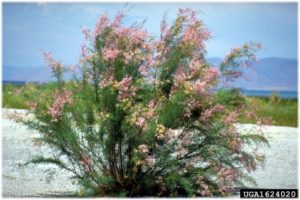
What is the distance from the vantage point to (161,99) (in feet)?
24.5

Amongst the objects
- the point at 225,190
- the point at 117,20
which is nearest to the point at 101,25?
the point at 117,20

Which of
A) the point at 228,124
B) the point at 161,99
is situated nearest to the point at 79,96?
the point at 161,99

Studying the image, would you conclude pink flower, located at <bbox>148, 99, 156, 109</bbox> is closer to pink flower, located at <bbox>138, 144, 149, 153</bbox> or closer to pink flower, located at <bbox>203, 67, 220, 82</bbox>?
pink flower, located at <bbox>138, 144, 149, 153</bbox>

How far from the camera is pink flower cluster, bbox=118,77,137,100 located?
23.9ft

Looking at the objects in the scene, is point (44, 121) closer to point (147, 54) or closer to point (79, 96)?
point (79, 96)

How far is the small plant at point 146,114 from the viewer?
7.42m

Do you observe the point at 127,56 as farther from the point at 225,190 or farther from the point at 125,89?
the point at 225,190

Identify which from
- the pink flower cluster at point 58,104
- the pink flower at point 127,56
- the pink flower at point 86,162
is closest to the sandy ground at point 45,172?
the pink flower at point 86,162

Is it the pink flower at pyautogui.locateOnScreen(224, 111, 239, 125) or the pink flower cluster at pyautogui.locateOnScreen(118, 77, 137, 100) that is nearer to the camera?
the pink flower cluster at pyautogui.locateOnScreen(118, 77, 137, 100)

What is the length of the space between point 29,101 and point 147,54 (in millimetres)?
1564

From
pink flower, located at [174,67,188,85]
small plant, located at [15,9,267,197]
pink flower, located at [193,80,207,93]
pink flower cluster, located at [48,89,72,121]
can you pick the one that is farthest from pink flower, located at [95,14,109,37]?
pink flower, located at [193,80,207,93]

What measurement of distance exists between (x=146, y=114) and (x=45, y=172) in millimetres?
2850

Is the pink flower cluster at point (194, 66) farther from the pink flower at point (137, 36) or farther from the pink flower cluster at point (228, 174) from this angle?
the pink flower cluster at point (228, 174)

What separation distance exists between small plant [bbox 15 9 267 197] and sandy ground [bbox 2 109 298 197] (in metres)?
0.66
